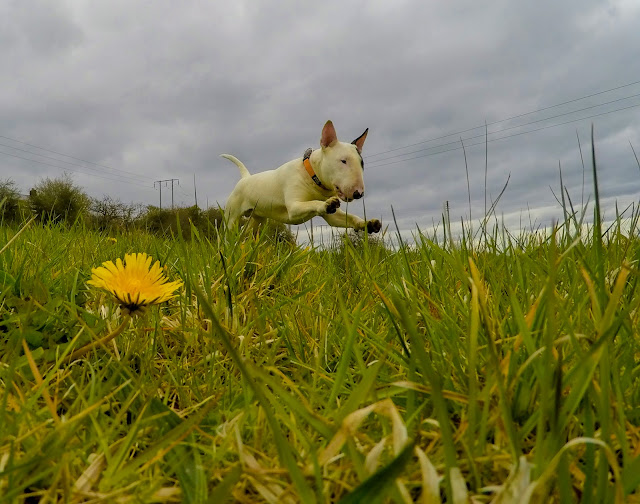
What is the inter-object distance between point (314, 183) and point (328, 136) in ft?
2.64

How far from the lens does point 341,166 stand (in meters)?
6.97

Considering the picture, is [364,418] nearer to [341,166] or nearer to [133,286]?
[133,286]

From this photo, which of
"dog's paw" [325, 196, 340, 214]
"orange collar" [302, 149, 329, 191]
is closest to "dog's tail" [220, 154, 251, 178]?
"orange collar" [302, 149, 329, 191]

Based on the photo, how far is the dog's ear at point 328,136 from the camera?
22.7ft

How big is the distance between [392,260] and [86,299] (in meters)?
1.19

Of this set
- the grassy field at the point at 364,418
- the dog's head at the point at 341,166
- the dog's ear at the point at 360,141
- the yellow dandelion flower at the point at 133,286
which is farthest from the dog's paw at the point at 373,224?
the yellow dandelion flower at the point at 133,286

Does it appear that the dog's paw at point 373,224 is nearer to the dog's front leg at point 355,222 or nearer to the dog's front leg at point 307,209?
the dog's front leg at point 355,222

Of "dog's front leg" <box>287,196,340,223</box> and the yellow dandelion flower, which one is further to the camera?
"dog's front leg" <box>287,196,340,223</box>

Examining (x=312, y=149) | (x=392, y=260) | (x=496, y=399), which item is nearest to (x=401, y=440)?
(x=496, y=399)

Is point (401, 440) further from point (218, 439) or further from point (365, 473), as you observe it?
point (218, 439)

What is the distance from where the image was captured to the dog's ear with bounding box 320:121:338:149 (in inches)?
272

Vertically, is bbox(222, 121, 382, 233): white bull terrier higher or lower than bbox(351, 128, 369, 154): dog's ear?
lower

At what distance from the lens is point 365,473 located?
533 millimetres

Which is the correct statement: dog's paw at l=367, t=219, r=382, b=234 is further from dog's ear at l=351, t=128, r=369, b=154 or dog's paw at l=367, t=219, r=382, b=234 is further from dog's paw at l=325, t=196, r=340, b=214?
dog's ear at l=351, t=128, r=369, b=154
